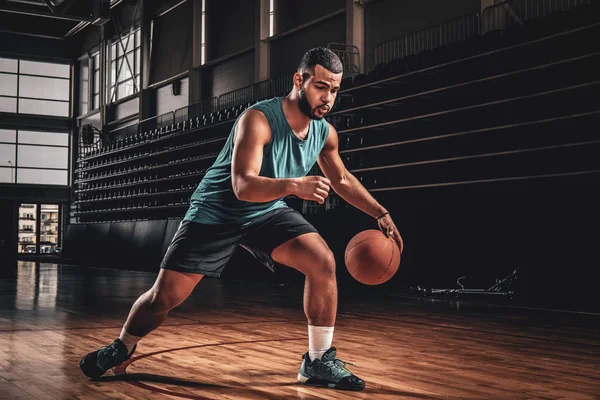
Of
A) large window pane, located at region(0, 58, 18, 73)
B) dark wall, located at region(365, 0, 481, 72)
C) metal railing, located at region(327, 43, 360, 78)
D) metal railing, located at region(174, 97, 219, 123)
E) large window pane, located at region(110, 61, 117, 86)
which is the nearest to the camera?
dark wall, located at region(365, 0, 481, 72)

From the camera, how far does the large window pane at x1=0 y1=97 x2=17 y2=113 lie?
22.9 metres

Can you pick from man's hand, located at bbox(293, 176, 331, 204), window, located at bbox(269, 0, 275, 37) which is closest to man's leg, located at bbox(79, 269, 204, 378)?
man's hand, located at bbox(293, 176, 331, 204)

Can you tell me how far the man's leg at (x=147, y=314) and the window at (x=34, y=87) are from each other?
21.6 m

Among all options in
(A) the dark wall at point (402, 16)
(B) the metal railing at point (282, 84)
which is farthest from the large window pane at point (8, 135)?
(A) the dark wall at point (402, 16)

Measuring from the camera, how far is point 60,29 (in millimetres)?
23234

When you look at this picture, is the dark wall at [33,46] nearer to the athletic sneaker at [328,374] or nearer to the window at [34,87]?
the window at [34,87]

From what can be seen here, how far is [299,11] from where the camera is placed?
13.8m

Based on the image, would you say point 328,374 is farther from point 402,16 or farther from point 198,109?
point 198,109

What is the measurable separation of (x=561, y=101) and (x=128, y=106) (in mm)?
14977

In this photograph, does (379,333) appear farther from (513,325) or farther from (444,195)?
(444,195)

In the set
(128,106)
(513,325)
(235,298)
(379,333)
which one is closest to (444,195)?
(235,298)

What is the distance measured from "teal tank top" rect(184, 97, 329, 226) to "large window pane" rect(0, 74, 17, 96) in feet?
71.3

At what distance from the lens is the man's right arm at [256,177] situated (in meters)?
2.51

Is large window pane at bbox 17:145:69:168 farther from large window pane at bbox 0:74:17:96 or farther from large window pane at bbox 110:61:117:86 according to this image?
large window pane at bbox 110:61:117:86
